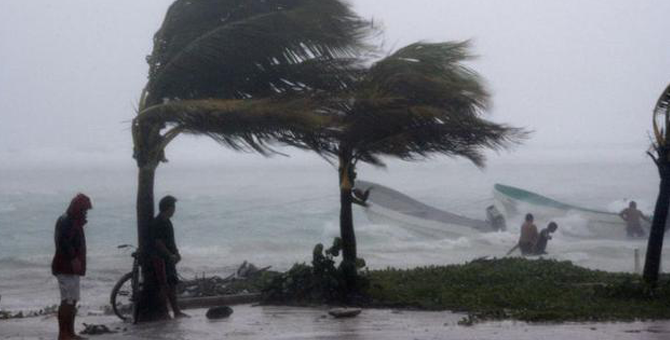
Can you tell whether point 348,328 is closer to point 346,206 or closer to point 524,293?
point 524,293

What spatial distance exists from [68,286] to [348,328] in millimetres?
3131

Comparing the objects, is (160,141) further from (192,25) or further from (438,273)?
(438,273)

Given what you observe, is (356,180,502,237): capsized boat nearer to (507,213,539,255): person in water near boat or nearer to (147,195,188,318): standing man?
(507,213,539,255): person in water near boat

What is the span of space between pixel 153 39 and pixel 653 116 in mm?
6505

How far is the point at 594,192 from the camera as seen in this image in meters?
88.0

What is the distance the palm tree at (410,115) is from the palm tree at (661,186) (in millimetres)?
2248

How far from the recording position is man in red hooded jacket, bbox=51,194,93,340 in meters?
11.2

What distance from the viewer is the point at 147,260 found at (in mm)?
13461

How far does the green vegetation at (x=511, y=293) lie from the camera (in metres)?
13.2

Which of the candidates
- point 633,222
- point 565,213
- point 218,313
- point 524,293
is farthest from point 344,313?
point 565,213

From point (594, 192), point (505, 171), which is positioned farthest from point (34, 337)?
point (505, 171)

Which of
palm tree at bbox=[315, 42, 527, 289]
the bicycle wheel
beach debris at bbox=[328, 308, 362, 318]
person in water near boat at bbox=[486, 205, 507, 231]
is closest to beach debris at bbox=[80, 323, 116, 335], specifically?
the bicycle wheel

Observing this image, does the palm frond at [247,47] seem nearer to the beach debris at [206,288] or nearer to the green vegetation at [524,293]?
the green vegetation at [524,293]

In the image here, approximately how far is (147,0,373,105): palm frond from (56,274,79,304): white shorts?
3032mm
